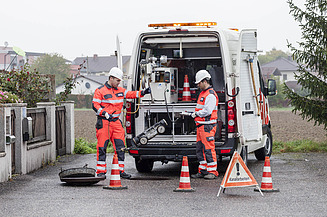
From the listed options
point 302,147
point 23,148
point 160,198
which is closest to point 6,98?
point 23,148

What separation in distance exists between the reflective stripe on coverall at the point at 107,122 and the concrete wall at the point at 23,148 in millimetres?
1554

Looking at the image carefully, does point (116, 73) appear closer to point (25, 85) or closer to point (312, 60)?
point (25, 85)

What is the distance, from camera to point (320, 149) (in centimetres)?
1650

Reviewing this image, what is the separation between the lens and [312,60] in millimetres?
17359

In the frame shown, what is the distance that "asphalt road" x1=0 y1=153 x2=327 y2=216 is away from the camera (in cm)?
786

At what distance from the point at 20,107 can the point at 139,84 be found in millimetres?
2257

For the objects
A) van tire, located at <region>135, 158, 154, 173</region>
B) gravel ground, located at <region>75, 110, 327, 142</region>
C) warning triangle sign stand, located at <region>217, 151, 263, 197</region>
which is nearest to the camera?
warning triangle sign stand, located at <region>217, 151, 263, 197</region>

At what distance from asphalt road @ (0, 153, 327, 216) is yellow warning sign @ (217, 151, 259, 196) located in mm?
155

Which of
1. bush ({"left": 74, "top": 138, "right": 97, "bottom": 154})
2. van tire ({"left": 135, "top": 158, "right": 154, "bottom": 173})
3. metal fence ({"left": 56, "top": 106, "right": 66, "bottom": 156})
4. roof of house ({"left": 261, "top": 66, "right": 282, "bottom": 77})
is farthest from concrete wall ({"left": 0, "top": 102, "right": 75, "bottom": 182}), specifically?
roof of house ({"left": 261, "top": 66, "right": 282, "bottom": 77})

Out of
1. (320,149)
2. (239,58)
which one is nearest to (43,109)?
(239,58)

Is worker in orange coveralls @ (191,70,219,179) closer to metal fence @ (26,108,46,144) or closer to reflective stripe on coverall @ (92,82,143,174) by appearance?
reflective stripe on coverall @ (92,82,143,174)

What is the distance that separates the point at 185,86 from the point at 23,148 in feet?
10.7

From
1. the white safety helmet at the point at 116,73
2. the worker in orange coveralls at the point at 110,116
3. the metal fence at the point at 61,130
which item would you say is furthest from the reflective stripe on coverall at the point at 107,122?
the metal fence at the point at 61,130

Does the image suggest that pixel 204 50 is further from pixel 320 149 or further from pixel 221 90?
pixel 320 149
